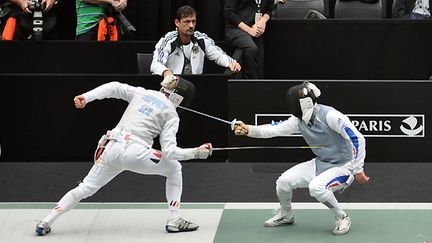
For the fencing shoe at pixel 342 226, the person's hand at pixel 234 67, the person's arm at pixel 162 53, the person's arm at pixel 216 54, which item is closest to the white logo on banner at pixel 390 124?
the person's hand at pixel 234 67

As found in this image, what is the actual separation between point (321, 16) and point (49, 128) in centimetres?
373

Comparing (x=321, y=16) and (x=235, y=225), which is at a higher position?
(x=321, y=16)

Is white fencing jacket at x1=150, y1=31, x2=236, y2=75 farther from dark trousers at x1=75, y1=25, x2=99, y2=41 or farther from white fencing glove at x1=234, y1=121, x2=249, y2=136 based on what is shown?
white fencing glove at x1=234, y1=121, x2=249, y2=136

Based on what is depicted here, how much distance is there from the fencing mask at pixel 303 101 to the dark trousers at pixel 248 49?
381 centimetres

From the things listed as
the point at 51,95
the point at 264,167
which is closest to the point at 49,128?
the point at 51,95

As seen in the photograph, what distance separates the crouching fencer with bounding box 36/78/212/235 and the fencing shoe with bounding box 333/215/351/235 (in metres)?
1.26

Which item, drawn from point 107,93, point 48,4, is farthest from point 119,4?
point 107,93

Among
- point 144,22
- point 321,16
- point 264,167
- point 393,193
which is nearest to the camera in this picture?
point 393,193

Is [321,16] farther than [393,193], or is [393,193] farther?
[321,16]

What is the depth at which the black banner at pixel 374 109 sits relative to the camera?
12.6 meters

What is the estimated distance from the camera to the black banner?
41.5ft

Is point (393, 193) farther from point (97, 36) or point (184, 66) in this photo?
point (97, 36)

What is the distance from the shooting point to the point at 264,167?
12719mm

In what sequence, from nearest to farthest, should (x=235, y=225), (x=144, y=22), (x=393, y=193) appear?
(x=235, y=225), (x=393, y=193), (x=144, y=22)
